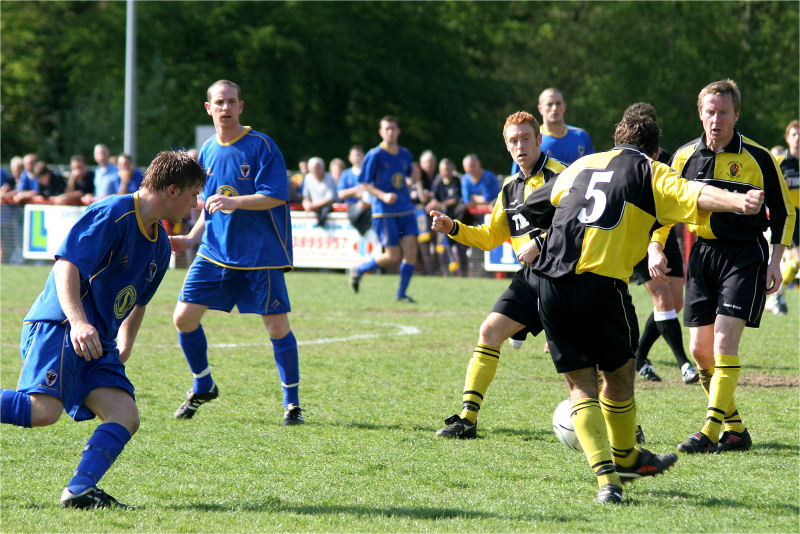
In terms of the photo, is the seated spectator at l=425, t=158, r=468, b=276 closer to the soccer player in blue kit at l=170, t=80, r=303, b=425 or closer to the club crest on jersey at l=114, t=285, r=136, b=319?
the soccer player in blue kit at l=170, t=80, r=303, b=425

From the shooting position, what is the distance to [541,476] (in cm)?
530

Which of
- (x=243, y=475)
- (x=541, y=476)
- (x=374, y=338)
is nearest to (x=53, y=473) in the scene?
(x=243, y=475)

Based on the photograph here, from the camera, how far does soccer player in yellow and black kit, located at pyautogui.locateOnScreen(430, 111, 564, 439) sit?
19.8ft

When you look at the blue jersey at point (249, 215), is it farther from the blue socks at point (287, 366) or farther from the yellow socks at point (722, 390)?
the yellow socks at point (722, 390)

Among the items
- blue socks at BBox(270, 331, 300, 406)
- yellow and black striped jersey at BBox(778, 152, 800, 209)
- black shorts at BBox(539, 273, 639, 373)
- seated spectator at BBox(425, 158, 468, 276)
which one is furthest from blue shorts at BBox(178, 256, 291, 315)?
seated spectator at BBox(425, 158, 468, 276)

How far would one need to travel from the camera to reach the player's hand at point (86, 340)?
4242 mm

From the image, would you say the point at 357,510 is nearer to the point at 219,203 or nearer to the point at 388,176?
the point at 219,203

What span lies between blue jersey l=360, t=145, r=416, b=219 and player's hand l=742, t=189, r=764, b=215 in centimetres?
1011

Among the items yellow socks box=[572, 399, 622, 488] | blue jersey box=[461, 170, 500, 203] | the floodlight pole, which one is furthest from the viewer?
the floodlight pole

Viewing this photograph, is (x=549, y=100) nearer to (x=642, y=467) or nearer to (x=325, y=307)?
(x=642, y=467)

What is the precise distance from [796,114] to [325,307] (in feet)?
95.3

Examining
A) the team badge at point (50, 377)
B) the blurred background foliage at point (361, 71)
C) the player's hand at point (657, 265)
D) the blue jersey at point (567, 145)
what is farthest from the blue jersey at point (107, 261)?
the blurred background foliage at point (361, 71)

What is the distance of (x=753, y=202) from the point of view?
418 cm

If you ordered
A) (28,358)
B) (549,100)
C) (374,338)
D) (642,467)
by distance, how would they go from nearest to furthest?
1. (28,358)
2. (642,467)
3. (549,100)
4. (374,338)
